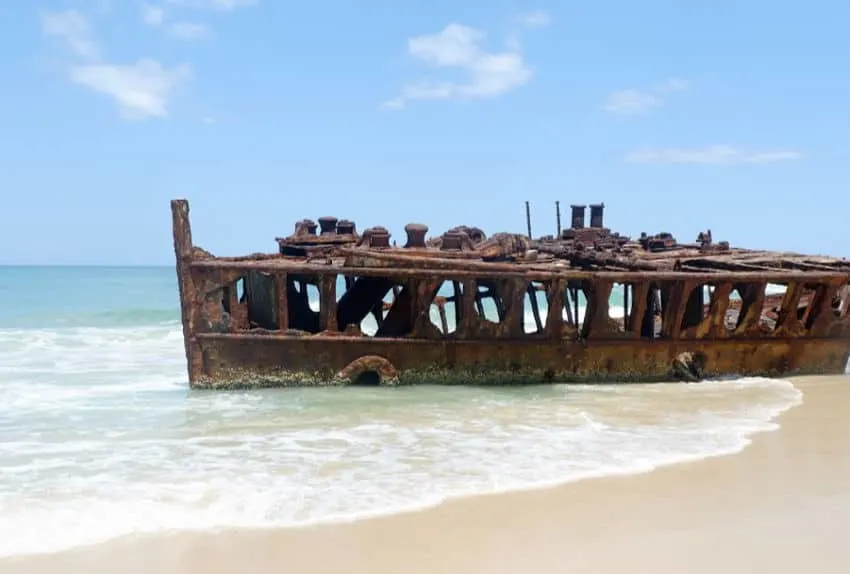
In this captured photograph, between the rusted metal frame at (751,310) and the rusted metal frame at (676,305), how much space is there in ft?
2.78

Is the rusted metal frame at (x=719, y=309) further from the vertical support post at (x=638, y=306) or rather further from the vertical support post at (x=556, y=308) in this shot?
the vertical support post at (x=556, y=308)

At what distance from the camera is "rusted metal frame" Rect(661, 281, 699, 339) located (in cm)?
1079

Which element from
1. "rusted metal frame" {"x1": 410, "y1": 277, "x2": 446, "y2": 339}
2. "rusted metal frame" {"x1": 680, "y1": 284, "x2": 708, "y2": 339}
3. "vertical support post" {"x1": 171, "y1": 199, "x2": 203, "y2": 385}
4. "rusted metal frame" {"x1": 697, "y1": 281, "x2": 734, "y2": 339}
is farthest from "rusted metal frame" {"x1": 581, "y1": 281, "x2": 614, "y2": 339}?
"vertical support post" {"x1": 171, "y1": 199, "x2": 203, "y2": 385}

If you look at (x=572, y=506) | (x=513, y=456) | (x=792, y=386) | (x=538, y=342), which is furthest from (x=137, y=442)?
(x=792, y=386)

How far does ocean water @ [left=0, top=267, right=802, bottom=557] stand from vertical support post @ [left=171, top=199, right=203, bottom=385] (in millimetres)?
529

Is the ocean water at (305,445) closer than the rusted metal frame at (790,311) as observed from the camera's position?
Yes

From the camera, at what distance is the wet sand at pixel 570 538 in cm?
473

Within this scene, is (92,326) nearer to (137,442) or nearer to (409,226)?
(409,226)

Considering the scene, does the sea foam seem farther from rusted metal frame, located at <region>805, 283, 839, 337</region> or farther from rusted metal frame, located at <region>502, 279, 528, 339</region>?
rusted metal frame, located at <region>805, 283, 839, 337</region>

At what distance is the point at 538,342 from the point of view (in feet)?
35.0

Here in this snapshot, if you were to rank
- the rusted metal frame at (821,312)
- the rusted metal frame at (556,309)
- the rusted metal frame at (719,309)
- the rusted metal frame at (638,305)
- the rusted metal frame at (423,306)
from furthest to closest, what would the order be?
the rusted metal frame at (821,312), the rusted metal frame at (719,309), the rusted metal frame at (638,305), the rusted metal frame at (556,309), the rusted metal frame at (423,306)

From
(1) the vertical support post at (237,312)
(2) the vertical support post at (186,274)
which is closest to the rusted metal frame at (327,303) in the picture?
(1) the vertical support post at (237,312)

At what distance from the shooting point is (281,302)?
10.1 metres

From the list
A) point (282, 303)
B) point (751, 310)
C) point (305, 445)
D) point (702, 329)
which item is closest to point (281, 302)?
point (282, 303)
